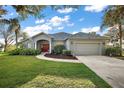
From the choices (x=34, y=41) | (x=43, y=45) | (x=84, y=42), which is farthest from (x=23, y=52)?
(x=84, y=42)

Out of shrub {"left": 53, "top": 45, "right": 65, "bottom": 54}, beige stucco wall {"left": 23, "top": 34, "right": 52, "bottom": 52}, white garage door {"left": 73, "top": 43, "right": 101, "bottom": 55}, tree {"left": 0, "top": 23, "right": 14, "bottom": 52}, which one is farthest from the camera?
shrub {"left": 53, "top": 45, "right": 65, "bottom": 54}

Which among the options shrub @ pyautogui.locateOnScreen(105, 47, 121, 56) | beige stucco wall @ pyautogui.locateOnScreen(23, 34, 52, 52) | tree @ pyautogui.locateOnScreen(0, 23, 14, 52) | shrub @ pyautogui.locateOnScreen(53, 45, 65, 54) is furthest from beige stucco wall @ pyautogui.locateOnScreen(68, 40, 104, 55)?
tree @ pyautogui.locateOnScreen(0, 23, 14, 52)

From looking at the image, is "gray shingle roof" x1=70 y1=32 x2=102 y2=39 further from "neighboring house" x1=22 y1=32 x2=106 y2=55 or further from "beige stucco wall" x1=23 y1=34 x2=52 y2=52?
"beige stucco wall" x1=23 y1=34 x2=52 y2=52

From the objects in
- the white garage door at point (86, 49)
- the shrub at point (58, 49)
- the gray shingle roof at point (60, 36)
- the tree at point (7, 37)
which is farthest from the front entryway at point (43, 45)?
the tree at point (7, 37)

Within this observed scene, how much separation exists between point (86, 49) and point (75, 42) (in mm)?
1204

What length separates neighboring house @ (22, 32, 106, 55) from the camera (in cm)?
1678

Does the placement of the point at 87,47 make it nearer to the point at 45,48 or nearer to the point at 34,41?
the point at 45,48

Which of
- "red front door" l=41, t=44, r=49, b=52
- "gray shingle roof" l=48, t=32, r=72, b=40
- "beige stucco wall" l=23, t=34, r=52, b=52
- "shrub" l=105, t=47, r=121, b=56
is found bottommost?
"shrub" l=105, t=47, r=121, b=56

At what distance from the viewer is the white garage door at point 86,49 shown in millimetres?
16680

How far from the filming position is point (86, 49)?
55.1 ft

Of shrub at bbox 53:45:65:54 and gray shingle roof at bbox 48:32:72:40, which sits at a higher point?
gray shingle roof at bbox 48:32:72:40

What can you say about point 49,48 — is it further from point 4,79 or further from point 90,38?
point 4,79
